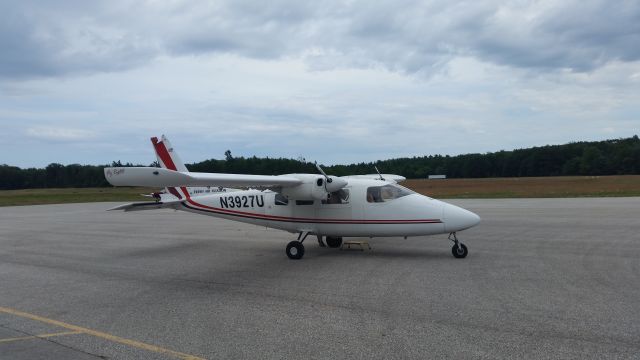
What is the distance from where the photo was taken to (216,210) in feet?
54.4

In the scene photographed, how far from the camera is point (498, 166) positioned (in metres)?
115

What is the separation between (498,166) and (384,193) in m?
108

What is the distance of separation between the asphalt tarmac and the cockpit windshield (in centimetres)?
156

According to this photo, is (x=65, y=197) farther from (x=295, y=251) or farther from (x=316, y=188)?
(x=316, y=188)

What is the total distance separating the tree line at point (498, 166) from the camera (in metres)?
94.0

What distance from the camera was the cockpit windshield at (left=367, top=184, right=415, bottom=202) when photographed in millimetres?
13969

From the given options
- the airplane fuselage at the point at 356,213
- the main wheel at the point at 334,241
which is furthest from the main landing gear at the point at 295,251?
the main wheel at the point at 334,241

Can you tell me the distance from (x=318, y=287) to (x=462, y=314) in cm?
327

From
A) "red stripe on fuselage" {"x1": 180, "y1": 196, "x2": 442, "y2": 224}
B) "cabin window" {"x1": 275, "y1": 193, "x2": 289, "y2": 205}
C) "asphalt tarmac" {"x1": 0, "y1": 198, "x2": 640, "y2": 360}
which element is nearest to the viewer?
"asphalt tarmac" {"x1": 0, "y1": 198, "x2": 640, "y2": 360}

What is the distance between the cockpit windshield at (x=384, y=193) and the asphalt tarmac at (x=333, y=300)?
156 cm

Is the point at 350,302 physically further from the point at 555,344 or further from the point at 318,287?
the point at 555,344

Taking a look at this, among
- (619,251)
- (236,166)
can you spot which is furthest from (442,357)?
(236,166)

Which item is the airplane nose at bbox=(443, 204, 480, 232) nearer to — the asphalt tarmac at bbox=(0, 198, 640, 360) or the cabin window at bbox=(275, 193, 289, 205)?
the asphalt tarmac at bbox=(0, 198, 640, 360)

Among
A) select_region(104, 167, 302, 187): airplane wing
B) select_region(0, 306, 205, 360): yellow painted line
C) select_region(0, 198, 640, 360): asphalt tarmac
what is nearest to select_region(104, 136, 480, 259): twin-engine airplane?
select_region(0, 198, 640, 360): asphalt tarmac
